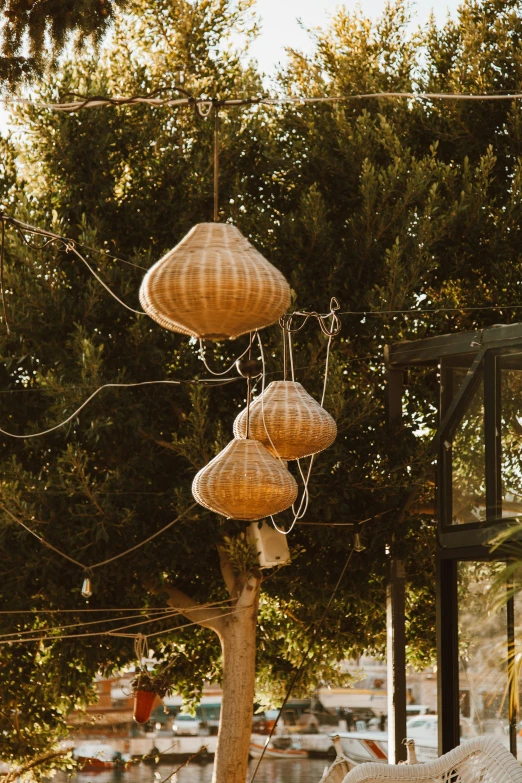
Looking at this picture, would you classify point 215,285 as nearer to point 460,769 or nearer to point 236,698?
point 460,769

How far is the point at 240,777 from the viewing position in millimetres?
8734

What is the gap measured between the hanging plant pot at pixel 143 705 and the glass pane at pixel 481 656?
2.87 meters

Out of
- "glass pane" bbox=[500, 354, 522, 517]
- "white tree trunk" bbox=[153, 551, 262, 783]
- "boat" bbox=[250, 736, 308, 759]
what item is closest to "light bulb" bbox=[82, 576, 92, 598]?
"white tree trunk" bbox=[153, 551, 262, 783]

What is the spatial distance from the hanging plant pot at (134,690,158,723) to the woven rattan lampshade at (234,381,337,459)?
4.41 metres

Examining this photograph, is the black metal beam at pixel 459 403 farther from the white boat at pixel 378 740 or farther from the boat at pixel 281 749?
the boat at pixel 281 749

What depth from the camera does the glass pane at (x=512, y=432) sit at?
7.22 m

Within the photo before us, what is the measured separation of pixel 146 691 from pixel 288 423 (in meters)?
4.67

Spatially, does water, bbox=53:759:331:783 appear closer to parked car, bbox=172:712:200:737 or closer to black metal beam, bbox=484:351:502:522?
parked car, bbox=172:712:200:737

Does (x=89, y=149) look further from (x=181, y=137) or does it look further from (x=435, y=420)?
(x=435, y=420)

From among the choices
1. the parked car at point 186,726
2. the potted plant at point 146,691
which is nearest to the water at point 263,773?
the parked car at point 186,726

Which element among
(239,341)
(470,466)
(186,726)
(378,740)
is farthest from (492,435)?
(186,726)

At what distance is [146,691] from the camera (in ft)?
29.5

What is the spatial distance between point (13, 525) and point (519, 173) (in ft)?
16.3

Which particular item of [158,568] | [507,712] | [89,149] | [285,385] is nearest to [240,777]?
[158,568]
